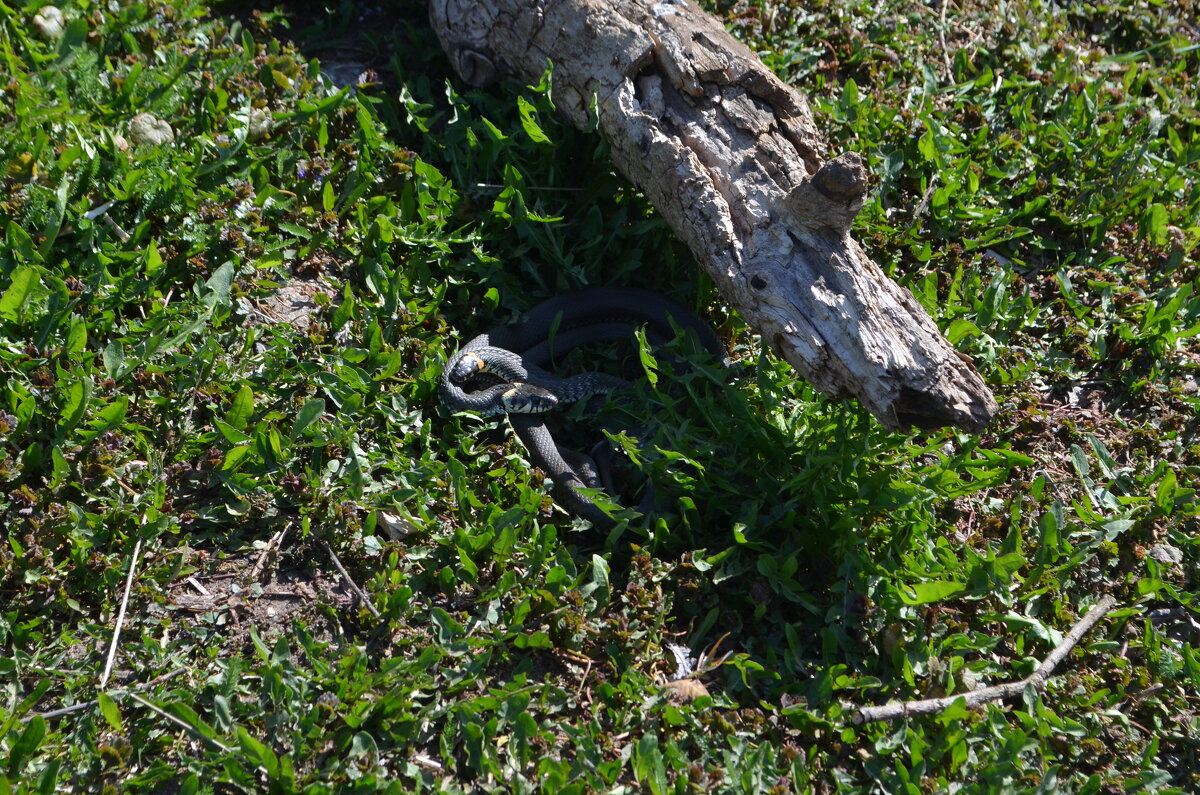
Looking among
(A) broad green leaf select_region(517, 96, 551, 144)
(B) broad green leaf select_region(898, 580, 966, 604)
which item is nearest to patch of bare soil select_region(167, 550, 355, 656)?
(B) broad green leaf select_region(898, 580, 966, 604)

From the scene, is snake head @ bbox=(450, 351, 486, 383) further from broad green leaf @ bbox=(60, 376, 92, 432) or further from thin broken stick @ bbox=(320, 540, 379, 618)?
broad green leaf @ bbox=(60, 376, 92, 432)

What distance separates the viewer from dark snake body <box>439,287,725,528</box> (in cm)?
483

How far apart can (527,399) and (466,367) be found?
372mm

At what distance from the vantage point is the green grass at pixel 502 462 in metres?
3.69

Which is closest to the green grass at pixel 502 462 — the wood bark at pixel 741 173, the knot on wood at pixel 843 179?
the wood bark at pixel 741 173

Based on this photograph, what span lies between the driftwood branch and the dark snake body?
148cm

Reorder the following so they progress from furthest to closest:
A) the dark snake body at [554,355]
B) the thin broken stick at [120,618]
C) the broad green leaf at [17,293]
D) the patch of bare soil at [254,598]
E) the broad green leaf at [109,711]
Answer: the dark snake body at [554,355] → the broad green leaf at [17,293] → the patch of bare soil at [254,598] → the thin broken stick at [120,618] → the broad green leaf at [109,711]

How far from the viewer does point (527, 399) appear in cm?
502

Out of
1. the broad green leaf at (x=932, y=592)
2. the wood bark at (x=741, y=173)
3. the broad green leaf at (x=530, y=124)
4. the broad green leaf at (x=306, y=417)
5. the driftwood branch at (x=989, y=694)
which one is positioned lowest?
the broad green leaf at (x=306, y=417)

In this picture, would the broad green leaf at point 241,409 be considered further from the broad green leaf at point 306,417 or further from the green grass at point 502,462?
the broad green leaf at point 306,417

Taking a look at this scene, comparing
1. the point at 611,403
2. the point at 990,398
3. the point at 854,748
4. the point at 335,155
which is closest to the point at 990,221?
the point at 990,398

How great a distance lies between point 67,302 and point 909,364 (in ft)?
12.7

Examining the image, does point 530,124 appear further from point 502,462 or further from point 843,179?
point 843,179

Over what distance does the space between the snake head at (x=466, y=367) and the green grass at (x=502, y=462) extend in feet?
0.45
